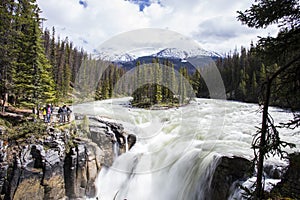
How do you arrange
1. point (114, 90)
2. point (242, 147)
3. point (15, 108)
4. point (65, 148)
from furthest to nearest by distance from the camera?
point (114, 90)
point (15, 108)
point (65, 148)
point (242, 147)

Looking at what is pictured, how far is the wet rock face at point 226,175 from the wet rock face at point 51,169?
643cm

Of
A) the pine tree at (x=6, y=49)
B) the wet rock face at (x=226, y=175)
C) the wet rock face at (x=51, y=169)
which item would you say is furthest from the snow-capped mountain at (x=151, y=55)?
the wet rock face at (x=226, y=175)

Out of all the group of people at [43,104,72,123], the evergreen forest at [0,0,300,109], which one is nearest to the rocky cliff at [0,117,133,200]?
the group of people at [43,104,72,123]

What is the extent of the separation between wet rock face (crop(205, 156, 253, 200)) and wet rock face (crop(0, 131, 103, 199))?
643 centimetres

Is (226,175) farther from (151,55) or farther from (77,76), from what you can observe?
(77,76)

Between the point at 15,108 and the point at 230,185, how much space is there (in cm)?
1489

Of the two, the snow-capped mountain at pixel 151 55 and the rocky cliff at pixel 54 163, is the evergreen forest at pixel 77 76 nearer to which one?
the rocky cliff at pixel 54 163

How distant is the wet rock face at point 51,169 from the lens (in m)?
9.13

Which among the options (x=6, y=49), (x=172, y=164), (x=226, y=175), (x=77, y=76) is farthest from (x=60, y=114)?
(x=77, y=76)

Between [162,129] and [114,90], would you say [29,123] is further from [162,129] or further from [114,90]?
[114,90]

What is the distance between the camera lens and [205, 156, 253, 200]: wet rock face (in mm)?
7094

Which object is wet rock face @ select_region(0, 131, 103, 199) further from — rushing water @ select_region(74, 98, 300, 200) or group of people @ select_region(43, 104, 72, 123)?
group of people @ select_region(43, 104, 72, 123)

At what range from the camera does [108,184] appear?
11.4 metres

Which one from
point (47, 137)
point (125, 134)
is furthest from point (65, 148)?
point (125, 134)
